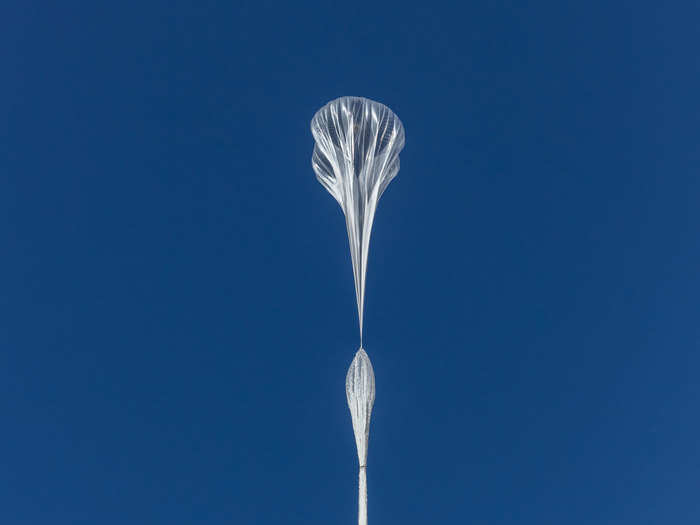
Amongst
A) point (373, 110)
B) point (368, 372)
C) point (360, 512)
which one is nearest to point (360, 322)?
point (368, 372)

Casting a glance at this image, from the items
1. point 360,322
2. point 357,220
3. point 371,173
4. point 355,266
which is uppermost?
point 371,173

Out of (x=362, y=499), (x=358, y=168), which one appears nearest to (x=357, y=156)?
(x=358, y=168)

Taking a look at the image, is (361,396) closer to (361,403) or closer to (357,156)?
(361,403)

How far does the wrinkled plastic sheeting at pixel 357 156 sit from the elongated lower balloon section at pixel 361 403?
206cm

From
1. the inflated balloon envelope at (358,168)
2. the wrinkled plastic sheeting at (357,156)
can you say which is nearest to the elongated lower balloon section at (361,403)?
the inflated balloon envelope at (358,168)

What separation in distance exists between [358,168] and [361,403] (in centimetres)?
622

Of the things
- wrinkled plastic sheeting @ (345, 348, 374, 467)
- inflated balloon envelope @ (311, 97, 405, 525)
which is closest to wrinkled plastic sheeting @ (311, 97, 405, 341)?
inflated balloon envelope @ (311, 97, 405, 525)

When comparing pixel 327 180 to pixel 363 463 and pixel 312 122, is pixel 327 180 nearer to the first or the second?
pixel 312 122

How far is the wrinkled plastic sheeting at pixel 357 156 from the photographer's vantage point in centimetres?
1772

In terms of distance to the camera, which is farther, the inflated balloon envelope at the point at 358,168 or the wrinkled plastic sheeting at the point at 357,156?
the wrinkled plastic sheeting at the point at 357,156

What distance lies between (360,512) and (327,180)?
29.9 ft

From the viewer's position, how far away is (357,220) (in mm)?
17641

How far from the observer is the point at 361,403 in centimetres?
1644

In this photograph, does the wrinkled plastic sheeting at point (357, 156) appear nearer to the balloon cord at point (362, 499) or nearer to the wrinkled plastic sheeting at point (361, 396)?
the wrinkled plastic sheeting at point (361, 396)
